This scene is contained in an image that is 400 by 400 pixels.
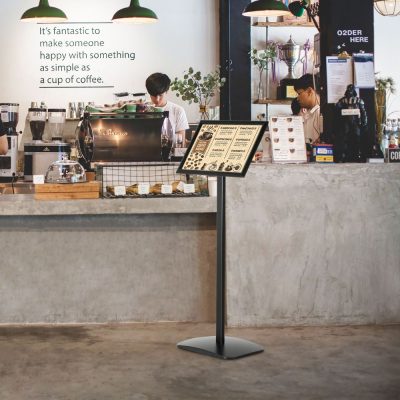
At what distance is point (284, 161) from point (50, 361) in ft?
6.18

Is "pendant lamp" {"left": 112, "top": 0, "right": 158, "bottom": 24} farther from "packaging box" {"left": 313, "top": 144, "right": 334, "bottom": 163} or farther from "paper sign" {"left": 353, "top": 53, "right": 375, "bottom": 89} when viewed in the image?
"packaging box" {"left": 313, "top": 144, "right": 334, "bottom": 163}

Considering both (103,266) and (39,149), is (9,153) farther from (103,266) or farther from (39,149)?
(103,266)

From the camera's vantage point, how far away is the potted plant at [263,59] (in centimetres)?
974

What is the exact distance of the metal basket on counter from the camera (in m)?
5.39

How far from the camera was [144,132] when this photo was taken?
18.2 ft

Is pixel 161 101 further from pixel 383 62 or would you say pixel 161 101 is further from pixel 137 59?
pixel 383 62

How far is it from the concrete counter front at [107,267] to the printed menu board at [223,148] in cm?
68

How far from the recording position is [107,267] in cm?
547

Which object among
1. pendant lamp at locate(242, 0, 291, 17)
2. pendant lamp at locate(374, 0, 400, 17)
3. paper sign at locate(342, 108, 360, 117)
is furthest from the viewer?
pendant lamp at locate(374, 0, 400, 17)

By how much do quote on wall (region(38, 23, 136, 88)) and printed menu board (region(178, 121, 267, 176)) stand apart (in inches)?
196

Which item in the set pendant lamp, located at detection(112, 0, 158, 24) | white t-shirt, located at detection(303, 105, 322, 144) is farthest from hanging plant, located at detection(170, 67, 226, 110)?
white t-shirt, located at detection(303, 105, 322, 144)

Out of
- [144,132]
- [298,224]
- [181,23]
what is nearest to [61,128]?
[181,23]

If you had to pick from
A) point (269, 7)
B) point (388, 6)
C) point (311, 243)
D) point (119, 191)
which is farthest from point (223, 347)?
point (388, 6)

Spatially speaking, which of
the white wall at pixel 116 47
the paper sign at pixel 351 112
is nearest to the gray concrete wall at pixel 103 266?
the paper sign at pixel 351 112
